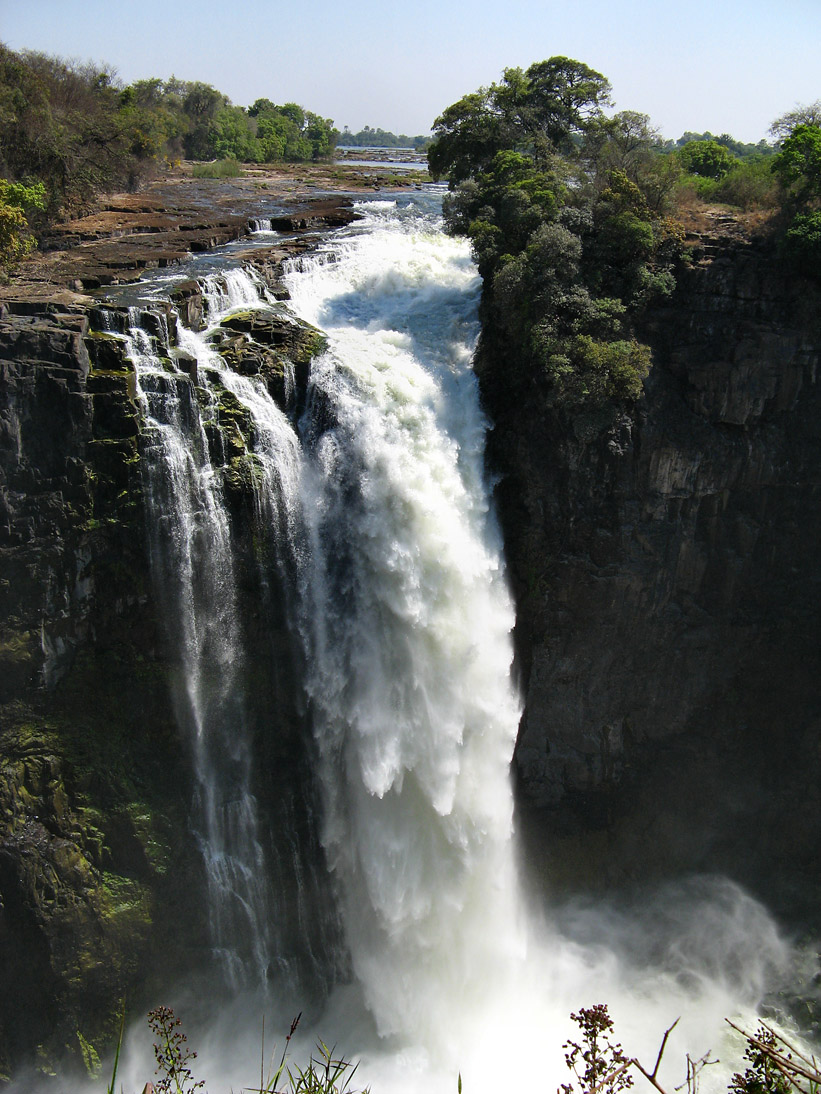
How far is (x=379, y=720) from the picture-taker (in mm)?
19422

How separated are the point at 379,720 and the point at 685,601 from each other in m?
10.1

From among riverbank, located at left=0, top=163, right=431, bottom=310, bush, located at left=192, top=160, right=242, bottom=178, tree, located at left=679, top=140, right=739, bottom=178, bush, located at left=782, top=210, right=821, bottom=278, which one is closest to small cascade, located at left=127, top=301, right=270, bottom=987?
riverbank, located at left=0, top=163, right=431, bottom=310

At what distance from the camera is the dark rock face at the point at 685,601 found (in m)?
21.8

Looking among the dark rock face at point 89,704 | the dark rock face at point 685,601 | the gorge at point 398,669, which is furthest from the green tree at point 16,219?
the dark rock face at point 685,601

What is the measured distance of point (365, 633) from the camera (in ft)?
64.2

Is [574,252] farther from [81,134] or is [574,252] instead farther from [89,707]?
[81,134]

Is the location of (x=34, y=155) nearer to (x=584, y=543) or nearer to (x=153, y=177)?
(x=153, y=177)

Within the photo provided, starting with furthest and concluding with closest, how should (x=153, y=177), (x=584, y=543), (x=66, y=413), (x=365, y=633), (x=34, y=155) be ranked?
(x=153, y=177)
(x=34, y=155)
(x=584, y=543)
(x=365, y=633)
(x=66, y=413)

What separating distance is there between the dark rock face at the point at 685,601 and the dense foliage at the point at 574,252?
1.02 m

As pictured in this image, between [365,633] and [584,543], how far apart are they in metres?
6.87

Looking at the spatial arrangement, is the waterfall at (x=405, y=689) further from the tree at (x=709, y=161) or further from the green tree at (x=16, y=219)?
the tree at (x=709, y=161)

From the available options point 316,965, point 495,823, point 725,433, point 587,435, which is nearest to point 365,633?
point 495,823

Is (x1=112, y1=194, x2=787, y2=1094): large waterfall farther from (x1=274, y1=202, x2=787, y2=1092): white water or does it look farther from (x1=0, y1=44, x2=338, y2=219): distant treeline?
(x1=0, y1=44, x2=338, y2=219): distant treeline

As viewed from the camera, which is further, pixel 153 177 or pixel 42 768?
pixel 153 177
